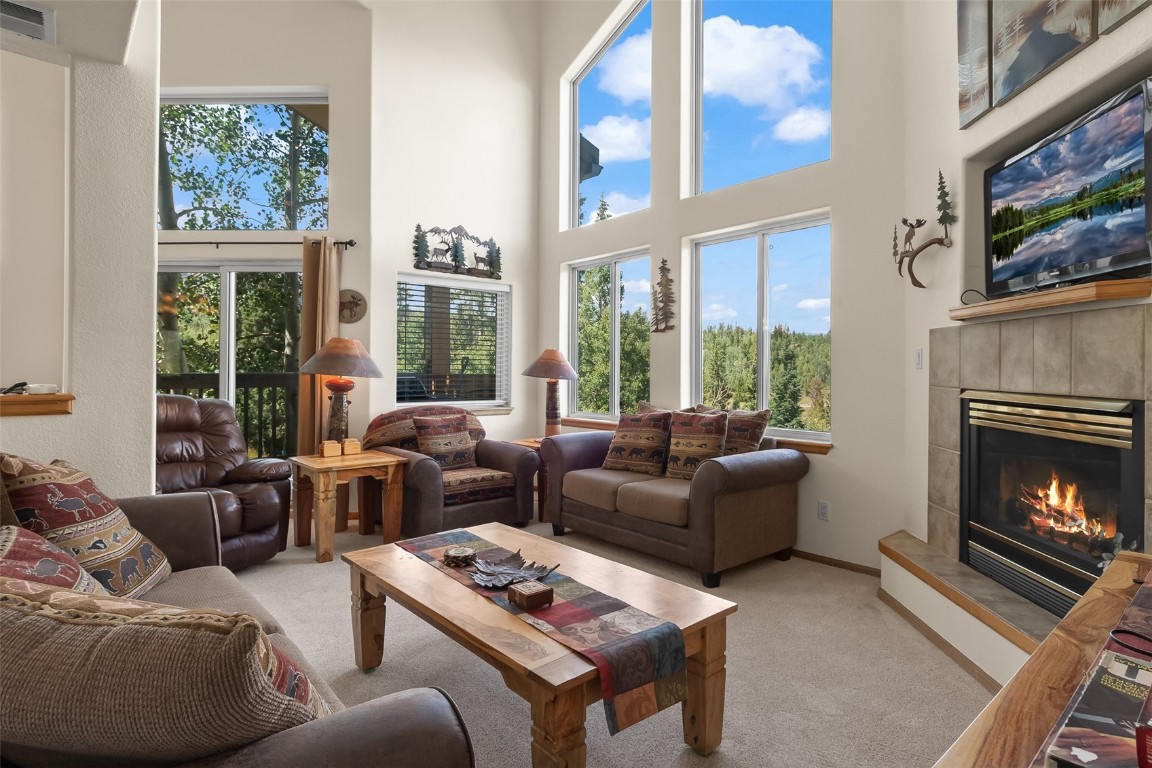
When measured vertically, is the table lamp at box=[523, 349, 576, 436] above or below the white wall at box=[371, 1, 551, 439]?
below

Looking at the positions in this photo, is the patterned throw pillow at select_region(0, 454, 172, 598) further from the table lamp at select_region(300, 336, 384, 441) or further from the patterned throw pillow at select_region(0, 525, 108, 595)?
the table lamp at select_region(300, 336, 384, 441)

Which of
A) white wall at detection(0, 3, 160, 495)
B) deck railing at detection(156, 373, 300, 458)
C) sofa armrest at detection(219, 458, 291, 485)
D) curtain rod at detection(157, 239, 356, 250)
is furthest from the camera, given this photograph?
deck railing at detection(156, 373, 300, 458)

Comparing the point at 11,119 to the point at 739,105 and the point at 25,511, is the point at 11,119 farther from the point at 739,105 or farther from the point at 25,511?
the point at 739,105

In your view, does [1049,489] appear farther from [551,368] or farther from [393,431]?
[393,431]

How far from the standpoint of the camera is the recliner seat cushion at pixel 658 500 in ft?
11.4

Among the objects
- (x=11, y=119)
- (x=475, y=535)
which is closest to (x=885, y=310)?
(x=475, y=535)

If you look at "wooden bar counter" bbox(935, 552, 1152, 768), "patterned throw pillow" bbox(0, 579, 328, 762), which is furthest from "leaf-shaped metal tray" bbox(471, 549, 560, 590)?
"wooden bar counter" bbox(935, 552, 1152, 768)

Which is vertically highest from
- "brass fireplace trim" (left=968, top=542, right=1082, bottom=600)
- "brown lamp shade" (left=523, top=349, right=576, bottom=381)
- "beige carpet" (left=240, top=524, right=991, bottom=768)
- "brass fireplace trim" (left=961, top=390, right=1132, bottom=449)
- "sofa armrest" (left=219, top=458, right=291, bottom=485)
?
"brown lamp shade" (left=523, top=349, right=576, bottom=381)

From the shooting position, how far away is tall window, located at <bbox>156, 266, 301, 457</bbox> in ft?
15.8

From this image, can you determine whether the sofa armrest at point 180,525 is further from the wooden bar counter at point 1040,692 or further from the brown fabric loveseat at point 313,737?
the wooden bar counter at point 1040,692

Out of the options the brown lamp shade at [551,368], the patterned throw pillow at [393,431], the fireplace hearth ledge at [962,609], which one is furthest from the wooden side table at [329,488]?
the fireplace hearth ledge at [962,609]

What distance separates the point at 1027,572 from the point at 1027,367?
806mm

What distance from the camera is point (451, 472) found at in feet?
14.4

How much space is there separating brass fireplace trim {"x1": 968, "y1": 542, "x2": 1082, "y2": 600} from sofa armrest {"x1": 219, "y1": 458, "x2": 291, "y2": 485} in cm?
368
